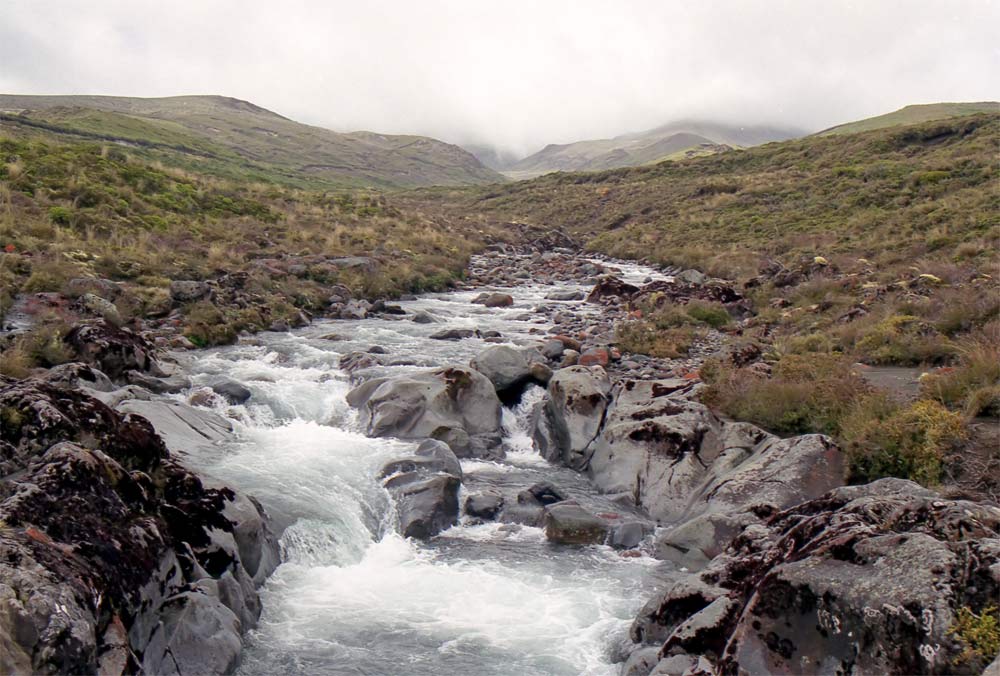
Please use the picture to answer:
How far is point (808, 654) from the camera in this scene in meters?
5.35

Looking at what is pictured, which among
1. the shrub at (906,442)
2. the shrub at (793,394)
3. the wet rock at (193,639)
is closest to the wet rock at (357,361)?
the shrub at (793,394)

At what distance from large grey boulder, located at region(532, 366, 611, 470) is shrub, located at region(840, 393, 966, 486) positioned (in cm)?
510

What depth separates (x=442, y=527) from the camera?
11.2 metres

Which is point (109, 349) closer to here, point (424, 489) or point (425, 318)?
point (424, 489)

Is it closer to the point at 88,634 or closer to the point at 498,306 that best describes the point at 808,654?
the point at 88,634

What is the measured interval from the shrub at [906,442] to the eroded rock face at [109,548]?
8842 millimetres

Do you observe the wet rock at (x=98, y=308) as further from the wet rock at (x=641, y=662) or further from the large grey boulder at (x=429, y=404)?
the wet rock at (x=641, y=662)

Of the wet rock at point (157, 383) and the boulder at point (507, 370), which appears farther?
the boulder at point (507, 370)

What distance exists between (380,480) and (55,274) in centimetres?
1263

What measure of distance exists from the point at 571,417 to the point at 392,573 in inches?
234

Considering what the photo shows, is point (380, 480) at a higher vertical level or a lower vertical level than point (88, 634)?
lower

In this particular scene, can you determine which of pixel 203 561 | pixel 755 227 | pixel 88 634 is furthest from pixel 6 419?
pixel 755 227

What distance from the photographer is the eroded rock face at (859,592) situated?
15.5 feet

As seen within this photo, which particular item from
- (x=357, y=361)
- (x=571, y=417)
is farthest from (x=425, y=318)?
(x=571, y=417)
